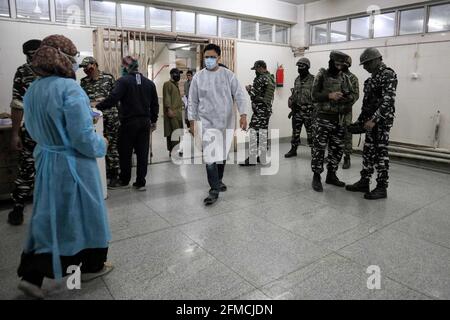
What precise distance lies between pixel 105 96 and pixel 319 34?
5.13m

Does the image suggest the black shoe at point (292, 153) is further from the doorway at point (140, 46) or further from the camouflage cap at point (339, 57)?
the camouflage cap at point (339, 57)

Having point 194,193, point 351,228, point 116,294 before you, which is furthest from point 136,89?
point 351,228

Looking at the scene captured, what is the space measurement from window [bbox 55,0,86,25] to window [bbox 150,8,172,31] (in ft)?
3.71

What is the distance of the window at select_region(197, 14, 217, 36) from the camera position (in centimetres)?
624

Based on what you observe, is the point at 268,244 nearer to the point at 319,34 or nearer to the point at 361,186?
the point at 361,186

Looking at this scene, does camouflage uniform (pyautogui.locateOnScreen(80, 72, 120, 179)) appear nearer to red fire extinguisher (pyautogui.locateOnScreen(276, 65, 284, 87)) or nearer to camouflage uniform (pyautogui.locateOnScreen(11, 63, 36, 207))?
camouflage uniform (pyautogui.locateOnScreen(11, 63, 36, 207))

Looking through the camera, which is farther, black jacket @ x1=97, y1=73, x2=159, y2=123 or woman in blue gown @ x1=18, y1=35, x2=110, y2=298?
black jacket @ x1=97, y1=73, x2=159, y2=123

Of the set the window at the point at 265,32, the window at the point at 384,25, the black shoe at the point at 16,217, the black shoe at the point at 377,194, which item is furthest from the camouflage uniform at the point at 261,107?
the black shoe at the point at 16,217

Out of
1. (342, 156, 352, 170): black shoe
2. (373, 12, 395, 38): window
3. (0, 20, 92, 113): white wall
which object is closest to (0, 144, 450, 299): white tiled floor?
(342, 156, 352, 170): black shoe

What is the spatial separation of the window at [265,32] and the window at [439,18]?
3.05 meters

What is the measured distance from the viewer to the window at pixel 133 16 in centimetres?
541

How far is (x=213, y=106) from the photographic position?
11.8 feet

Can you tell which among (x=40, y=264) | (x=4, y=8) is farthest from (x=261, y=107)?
(x=40, y=264)

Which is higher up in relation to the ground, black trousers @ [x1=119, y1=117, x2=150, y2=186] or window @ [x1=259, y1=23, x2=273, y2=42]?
window @ [x1=259, y1=23, x2=273, y2=42]
